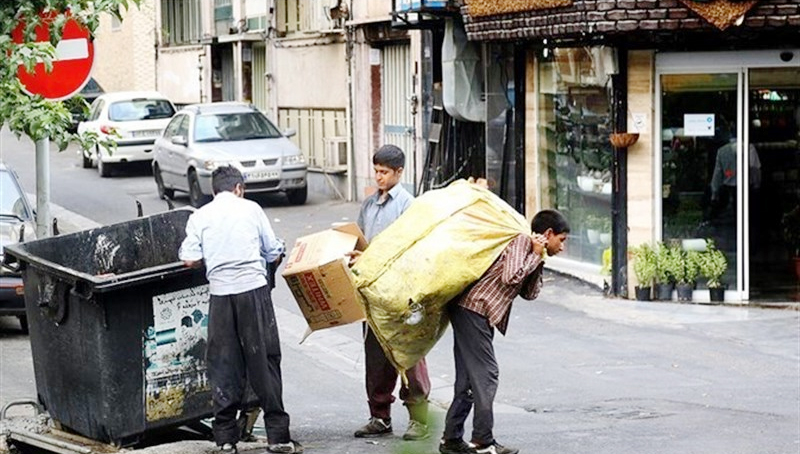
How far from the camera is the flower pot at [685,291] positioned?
15.7 meters

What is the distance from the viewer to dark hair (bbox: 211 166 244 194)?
8688 millimetres

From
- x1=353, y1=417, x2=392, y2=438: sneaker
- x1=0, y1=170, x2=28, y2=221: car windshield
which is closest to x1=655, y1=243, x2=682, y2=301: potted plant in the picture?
x1=0, y1=170, x2=28, y2=221: car windshield

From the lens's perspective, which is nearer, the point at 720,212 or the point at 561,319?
the point at 561,319

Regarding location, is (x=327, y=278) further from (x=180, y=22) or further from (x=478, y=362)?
(x=180, y=22)

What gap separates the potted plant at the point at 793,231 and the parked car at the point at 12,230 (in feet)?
26.3

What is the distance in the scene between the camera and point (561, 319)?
1495 cm

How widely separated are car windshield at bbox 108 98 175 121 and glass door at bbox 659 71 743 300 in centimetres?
1621

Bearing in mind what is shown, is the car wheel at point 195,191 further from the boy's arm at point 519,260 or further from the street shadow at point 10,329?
the boy's arm at point 519,260

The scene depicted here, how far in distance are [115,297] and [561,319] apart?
740 cm

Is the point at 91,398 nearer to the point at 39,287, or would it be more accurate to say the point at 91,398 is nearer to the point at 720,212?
the point at 39,287

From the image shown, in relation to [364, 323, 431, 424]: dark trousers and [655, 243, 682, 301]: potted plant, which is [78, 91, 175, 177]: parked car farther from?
[364, 323, 431, 424]: dark trousers

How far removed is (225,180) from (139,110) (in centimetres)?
2197

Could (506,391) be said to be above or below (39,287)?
below

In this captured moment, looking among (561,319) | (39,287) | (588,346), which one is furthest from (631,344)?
(39,287)
